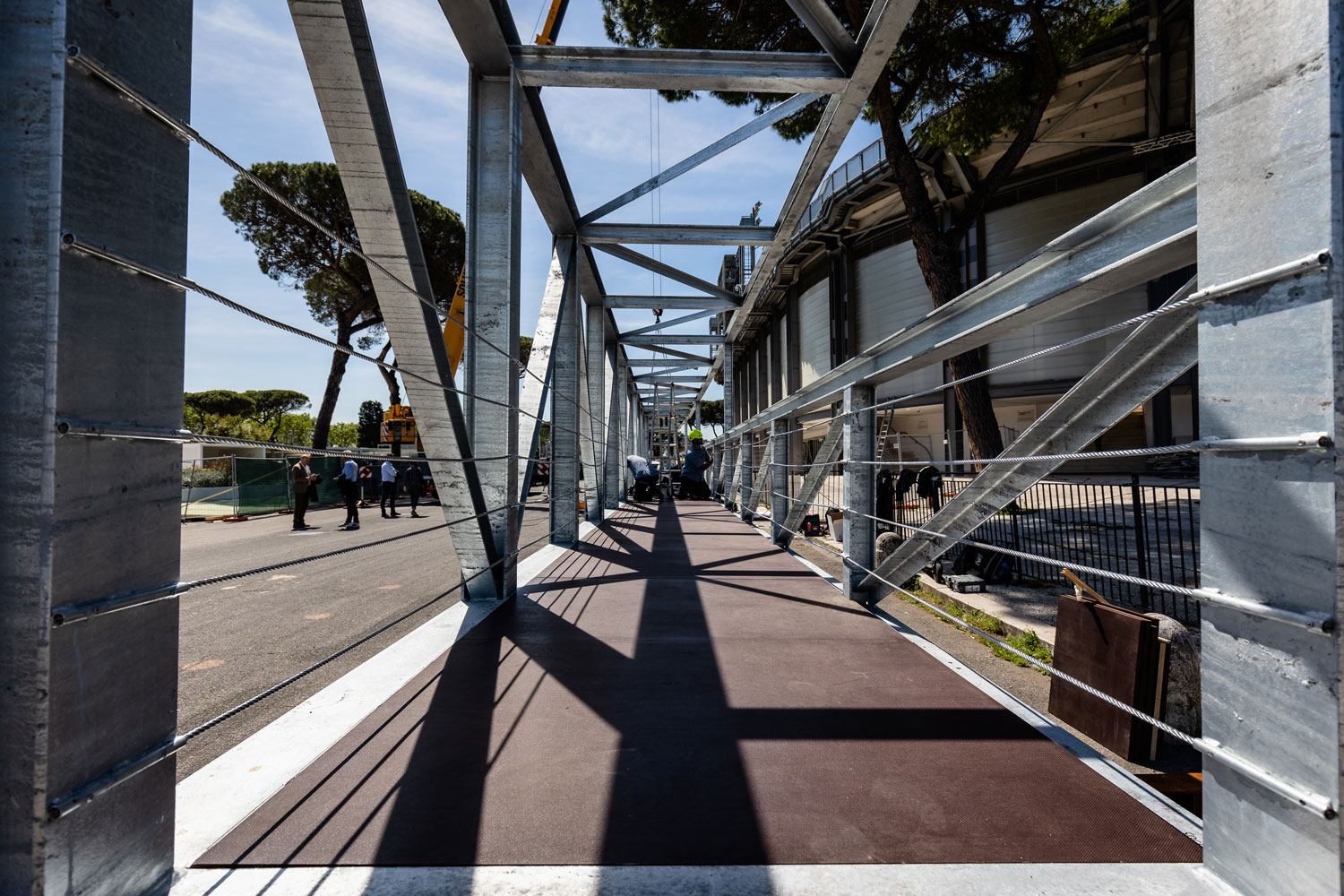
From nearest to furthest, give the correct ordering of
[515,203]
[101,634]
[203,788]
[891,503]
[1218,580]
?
[101,634]
[1218,580]
[203,788]
[515,203]
[891,503]

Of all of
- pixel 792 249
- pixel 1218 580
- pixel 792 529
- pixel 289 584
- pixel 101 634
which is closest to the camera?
pixel 101 634

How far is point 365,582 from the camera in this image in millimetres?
→ 5941

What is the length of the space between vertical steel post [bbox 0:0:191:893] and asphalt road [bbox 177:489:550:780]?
101 centimetres

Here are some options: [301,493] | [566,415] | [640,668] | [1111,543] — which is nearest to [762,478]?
[566,415]

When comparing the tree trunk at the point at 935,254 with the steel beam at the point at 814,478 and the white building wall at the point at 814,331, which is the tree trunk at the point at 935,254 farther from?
the white building wall at the point at 814,331

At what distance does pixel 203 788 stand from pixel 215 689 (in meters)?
1.61

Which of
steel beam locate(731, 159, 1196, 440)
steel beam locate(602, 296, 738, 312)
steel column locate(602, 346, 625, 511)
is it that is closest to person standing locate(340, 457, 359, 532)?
steel column locate(602, 346, 625, 511)

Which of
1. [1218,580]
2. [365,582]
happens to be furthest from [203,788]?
[365,582]

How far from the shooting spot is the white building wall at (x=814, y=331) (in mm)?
25828

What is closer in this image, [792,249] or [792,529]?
[792,529]

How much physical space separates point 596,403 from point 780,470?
483cm

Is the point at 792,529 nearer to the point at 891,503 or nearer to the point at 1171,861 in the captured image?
the point at 891,503

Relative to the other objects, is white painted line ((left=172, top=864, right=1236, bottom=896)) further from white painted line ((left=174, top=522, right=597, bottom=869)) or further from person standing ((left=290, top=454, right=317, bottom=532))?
person standing ((left=290, top=454, right=317, bottom=532))

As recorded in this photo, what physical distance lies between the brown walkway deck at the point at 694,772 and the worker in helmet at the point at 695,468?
9.90 meters
